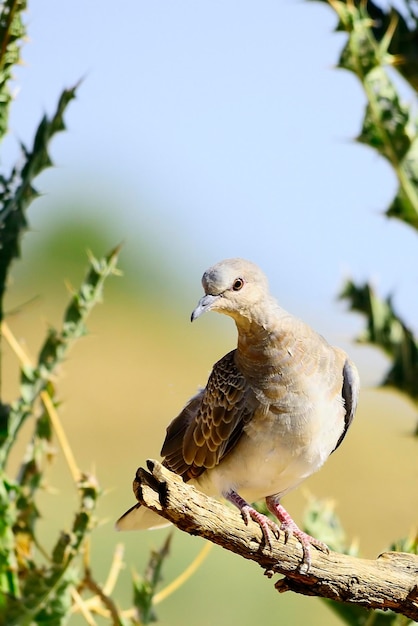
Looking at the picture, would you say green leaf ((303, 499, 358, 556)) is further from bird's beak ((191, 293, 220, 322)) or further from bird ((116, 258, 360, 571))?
bird's beak ((191, 293, 220, 322))

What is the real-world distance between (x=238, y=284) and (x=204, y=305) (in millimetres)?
197

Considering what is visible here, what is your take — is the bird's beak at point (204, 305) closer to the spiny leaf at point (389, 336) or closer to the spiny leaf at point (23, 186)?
the spiny leaf at point (23, 186)

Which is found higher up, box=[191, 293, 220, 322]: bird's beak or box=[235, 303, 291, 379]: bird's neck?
box=[191, 293, 220, 322]: bird's beak

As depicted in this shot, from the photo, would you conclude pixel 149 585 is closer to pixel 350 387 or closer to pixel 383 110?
pixel 350 387

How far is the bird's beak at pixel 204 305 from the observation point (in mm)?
2850

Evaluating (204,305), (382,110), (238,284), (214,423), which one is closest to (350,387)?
(214,423)

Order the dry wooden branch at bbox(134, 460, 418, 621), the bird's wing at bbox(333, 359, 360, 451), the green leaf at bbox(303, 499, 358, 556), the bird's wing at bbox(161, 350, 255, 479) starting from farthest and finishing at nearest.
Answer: the green leaf at bbox(303, 499, 358, 556) < the bird's wing at bbox(333, 359, 360, 451) < the bird's wing at bbox(161, 350, 255, 479) < the dry wooden branch at bbox(134, 460, 418, 621)

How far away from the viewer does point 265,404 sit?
3.31 m

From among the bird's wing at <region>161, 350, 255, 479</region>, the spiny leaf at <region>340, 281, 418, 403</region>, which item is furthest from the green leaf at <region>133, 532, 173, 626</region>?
the spiny leaf at <region>340, 281, 418, 403</region>

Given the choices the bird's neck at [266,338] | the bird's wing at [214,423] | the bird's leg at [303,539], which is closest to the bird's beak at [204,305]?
the bird's neck at [266,338]

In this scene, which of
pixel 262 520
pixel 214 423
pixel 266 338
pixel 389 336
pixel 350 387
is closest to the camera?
pixel 262 520

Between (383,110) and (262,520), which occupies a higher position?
(383,110)

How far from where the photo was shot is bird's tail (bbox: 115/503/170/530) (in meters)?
3.58

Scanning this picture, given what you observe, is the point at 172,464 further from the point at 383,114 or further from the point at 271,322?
the point at 383,114
